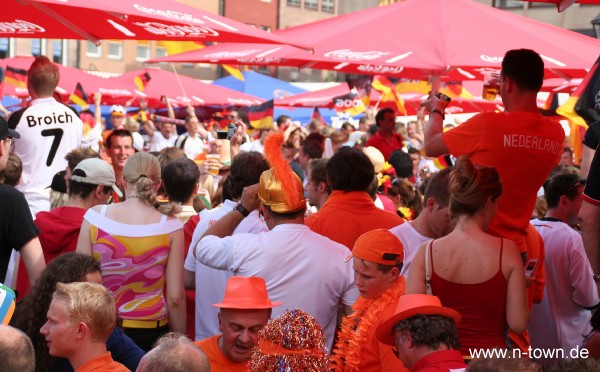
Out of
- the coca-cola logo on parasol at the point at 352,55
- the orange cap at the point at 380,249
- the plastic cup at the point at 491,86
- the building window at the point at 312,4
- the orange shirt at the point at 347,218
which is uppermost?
the plastic cup at the point at 491,86

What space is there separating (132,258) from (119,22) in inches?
89.1

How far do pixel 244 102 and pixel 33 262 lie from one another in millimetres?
22233

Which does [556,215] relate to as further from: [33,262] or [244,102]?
[244,102]

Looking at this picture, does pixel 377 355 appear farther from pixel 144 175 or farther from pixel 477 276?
pixel 144 175

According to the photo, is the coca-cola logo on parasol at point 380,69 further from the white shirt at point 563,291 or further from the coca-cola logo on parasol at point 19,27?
the white shirt at point 563,291

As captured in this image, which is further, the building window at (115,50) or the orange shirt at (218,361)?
the building window at (115,50)

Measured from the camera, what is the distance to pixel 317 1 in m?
60.2

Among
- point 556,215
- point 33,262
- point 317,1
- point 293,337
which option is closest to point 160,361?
point 293,337

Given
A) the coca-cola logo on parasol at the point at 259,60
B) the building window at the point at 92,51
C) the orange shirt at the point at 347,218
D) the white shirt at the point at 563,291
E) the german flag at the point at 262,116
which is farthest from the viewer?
the building window at the point at 92,51

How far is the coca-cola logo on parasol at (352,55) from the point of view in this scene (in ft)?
25.7

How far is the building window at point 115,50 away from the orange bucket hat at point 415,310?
47141mm

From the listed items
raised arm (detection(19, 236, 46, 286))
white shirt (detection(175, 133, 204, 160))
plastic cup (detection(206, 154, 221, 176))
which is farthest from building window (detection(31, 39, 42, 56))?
raised arm (detection(19, 236, 46, 286))

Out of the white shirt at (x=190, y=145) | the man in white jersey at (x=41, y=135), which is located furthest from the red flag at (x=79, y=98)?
the man in white jersey at (x=41, y=135)

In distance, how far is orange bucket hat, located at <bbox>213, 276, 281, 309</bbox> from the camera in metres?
4.38
